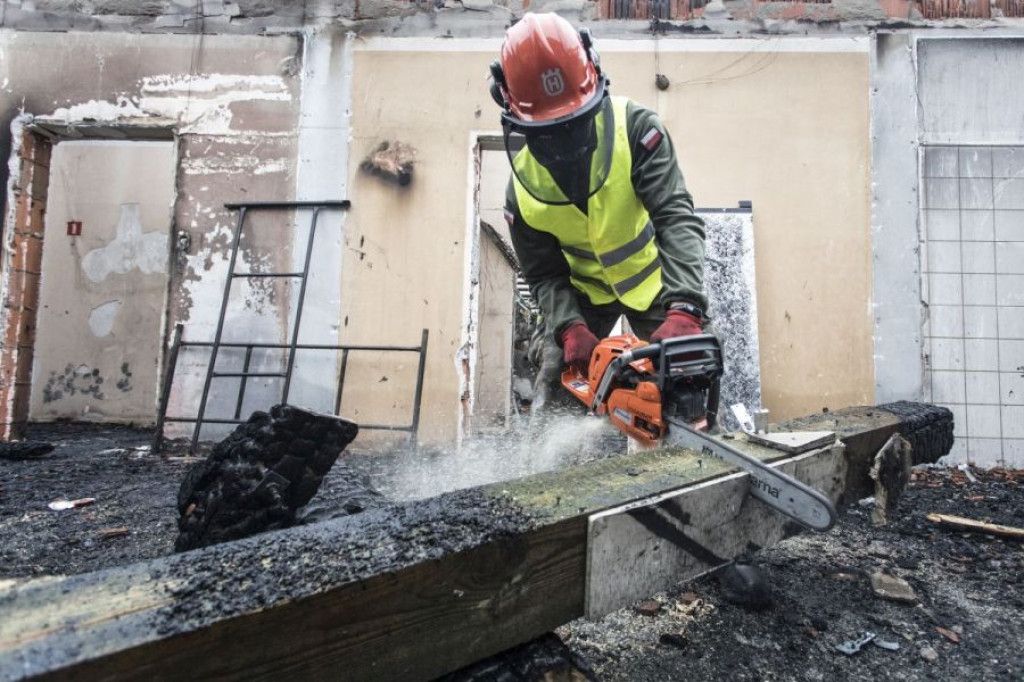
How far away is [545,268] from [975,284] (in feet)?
12.9

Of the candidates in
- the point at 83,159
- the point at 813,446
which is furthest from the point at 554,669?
the point at 83,159

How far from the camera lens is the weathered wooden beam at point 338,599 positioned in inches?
27.0

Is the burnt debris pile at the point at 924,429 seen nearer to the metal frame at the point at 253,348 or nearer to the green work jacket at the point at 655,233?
the green work jacket at the point at 655,233

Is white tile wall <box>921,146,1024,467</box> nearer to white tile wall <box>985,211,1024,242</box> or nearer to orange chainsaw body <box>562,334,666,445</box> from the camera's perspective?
white tile wall <box>985,211,1024,242</box>

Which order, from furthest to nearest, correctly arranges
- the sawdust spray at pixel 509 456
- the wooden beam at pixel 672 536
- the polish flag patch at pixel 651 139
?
the sawdust spray at pixel 509 456, the polish flag patch at pixel 651 139, the wooden beam at pixel 672 536

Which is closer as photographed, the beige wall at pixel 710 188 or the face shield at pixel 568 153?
the face shield at pixel 568 153

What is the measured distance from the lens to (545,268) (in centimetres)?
258

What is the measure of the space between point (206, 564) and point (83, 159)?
7.49 metres

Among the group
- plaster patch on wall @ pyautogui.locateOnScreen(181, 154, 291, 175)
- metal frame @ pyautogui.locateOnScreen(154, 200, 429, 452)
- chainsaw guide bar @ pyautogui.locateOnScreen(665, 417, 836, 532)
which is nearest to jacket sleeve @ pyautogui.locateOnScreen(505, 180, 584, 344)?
chainsaw guide bar @ pyautogui.locateOnScreen(665, 417, 836, 532)

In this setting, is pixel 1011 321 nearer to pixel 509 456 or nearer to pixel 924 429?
pixel 924 429

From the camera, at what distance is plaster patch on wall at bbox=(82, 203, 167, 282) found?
6.30 metres

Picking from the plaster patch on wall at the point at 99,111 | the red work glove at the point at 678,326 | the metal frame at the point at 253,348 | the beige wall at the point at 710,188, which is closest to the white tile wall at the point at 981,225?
the beige wall at the point at 710,188

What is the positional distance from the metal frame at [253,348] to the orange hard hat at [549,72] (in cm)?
278

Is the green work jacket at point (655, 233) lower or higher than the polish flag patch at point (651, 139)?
lower
